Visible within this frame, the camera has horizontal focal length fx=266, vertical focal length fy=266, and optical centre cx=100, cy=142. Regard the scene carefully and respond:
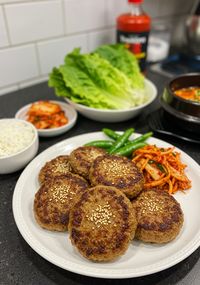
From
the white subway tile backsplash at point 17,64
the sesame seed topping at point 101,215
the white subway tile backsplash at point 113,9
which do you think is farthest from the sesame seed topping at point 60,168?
the white subway tile backsplash at point 113,9

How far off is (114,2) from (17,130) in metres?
1.65

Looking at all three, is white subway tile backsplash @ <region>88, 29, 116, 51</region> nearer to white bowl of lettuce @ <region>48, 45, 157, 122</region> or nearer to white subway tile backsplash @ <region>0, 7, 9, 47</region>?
white bowl of lettuce @ <region>48, 45, 157, 122</region>

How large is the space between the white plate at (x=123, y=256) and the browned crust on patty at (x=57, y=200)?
0.05 m

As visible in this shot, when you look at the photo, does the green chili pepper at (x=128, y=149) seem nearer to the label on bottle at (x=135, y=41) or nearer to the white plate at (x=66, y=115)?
the white plate at (x=66, y=115)

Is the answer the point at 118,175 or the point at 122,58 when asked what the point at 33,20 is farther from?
the point at 118,175

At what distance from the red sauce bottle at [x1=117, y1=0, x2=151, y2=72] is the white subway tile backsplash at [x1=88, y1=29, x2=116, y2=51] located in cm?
41

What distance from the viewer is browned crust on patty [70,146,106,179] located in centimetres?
124

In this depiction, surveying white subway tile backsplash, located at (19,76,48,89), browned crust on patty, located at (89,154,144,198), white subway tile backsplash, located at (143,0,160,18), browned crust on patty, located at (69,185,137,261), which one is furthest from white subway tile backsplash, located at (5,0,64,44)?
browned crust on patty, located at (69,185,137,261)

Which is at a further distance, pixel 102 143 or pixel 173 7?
pixel 173 7

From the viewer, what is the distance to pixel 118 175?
115cm

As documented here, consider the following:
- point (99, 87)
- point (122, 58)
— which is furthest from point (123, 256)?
point (122, 58)

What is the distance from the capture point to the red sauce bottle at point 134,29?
6.56ft

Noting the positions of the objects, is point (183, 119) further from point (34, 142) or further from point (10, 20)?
point (10, 20)

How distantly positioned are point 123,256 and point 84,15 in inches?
78.0
